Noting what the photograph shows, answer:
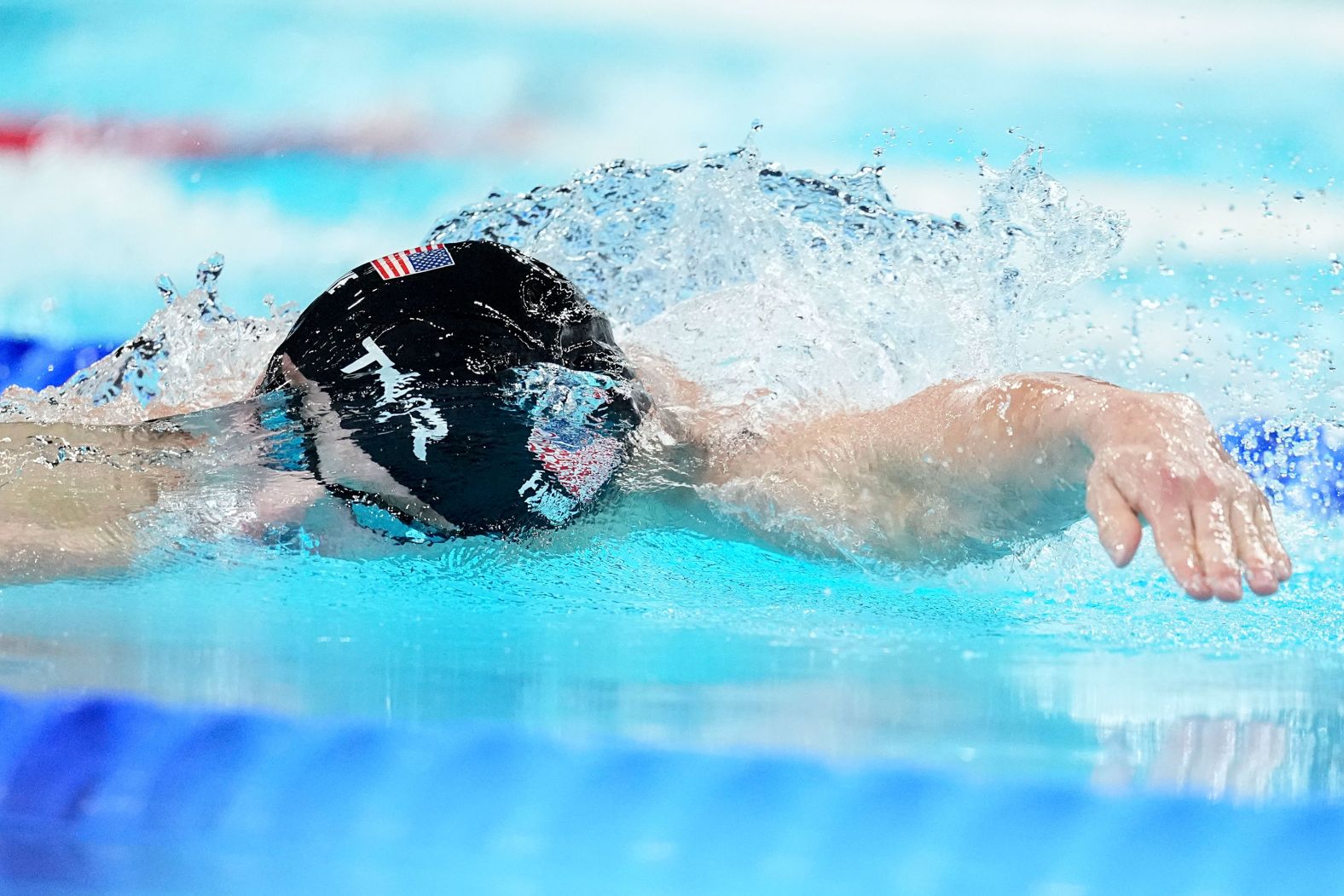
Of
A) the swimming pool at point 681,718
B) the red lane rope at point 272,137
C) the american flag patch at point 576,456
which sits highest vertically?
the red lane rope at point 272,137

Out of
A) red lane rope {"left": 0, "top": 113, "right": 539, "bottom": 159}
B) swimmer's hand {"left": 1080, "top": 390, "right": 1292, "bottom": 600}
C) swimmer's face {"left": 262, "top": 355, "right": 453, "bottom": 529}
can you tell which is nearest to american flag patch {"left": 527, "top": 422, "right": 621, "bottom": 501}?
swimmer's face {"left": 262, "top": 355, "right": 453, "bottom": 529}

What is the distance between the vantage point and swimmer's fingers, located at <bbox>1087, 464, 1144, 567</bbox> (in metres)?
0.84

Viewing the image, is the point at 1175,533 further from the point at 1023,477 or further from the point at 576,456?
the point at 576,456

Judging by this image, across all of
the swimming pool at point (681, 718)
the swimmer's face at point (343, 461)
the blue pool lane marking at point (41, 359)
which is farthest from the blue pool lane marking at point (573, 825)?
the blue pool lane marking at point (41, 359)

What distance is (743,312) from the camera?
5.95 feet

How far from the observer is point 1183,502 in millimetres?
852

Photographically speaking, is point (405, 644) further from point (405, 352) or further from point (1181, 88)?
point (1181, 88)

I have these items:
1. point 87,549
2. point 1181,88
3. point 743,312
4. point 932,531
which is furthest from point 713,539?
point 1181,88

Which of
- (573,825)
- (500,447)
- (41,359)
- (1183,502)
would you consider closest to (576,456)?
(500,447)

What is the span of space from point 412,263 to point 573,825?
66cm

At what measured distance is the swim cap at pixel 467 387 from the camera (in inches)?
47.8

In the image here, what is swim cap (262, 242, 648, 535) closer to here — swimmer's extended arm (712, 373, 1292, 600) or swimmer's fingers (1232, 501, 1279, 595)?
swimmer's extended arm (712, 373, 1292, 600)

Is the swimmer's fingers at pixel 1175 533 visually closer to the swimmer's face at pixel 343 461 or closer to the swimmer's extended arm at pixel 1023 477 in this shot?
the swimmer's extended arm at pixel 1023 477

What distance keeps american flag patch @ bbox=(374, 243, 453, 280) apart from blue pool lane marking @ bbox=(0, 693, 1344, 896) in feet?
1.60
